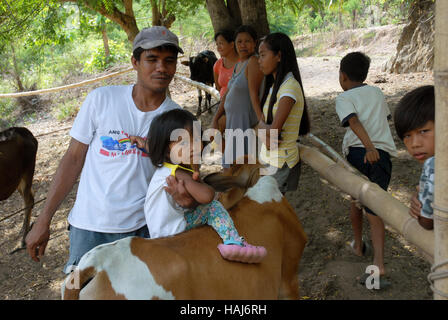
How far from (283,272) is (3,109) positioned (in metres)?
14.6

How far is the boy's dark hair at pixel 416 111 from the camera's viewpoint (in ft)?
5.80

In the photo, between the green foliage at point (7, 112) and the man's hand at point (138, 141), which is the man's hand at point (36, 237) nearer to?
the man's hand at point (138, 141)

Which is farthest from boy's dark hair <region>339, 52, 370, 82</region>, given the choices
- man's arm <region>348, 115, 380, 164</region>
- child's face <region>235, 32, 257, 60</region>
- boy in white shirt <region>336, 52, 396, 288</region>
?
child's face <region>235, 32, 257, 60</region>

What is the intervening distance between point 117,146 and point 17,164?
167 inches

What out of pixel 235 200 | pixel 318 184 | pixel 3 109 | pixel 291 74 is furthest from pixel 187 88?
pixel 235 200

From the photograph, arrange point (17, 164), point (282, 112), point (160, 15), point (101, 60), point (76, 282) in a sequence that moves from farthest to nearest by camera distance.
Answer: point (101, 60) < point (160, 15) < point (17, 164) < point (282, 112) < point (76, 282)

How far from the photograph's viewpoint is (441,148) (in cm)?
135

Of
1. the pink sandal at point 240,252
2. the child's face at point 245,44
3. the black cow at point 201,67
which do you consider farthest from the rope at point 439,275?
the black cow at point 201,67

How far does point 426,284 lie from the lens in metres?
3.27

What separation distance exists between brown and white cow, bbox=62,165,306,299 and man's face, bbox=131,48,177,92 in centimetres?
62

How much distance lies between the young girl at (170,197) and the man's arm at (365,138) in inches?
65.2

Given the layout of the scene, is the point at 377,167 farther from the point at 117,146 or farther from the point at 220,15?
the point at 220,15

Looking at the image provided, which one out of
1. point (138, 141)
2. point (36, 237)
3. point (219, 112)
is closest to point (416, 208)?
point (138, 141)

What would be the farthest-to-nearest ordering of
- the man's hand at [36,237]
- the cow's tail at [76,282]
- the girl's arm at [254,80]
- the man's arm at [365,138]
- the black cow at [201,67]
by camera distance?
the black cow at [201,67]
the girl's arm at [254,80]
the man's arm at [365,138]
the man's hand at [36,237]
the cow's tail at [76,282]
